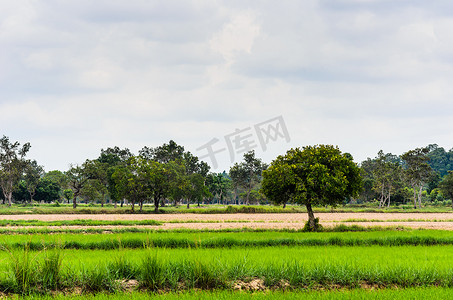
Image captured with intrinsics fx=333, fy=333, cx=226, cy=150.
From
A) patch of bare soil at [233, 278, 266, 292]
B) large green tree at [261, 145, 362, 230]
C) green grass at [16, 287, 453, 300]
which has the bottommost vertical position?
patch of bare soil at [233, 278, 266, 292]

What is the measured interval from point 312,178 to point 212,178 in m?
114

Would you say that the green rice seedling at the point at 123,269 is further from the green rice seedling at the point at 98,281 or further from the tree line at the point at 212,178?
the tree line at the point at 212,178

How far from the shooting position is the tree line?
33188 millimetres

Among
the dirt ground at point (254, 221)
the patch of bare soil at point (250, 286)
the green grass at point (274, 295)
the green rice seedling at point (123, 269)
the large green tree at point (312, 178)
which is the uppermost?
the large green tree at point (312, 178)

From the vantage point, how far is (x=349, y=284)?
12266mm

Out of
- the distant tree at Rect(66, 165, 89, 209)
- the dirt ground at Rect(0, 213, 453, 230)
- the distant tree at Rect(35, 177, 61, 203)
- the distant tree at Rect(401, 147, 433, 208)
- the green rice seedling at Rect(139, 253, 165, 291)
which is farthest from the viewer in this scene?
the distant tree at Rect(35, 177, 61, 203)

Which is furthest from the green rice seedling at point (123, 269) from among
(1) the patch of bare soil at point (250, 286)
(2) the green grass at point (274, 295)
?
(1) the patch of bare soil at point (250, 286)

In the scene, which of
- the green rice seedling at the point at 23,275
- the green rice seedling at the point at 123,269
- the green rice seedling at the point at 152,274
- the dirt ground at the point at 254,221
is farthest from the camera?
the dirt ground at the point at 254,221

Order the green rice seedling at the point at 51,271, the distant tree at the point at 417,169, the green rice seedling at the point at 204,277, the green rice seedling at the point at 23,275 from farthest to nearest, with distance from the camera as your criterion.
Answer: the distant tree at the point at 417,169 < the green rice seedling at the point at 204,277 < the green rice seedling at the point at 51,271 < the green rice seedling at the point at 23,275

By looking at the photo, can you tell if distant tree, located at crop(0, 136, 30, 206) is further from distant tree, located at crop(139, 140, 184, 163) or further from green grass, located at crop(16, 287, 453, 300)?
green grass, located at crop(16, 287, 453, 300)

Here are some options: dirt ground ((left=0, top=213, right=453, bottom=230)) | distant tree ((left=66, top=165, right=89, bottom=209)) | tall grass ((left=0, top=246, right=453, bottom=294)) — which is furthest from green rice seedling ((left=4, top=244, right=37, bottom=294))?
distant tree ((left=66, top=165, right=89, bottom=209))

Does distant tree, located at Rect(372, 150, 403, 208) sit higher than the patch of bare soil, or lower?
higher

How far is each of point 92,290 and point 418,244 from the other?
22.7 metres

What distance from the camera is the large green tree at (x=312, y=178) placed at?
106 feet
